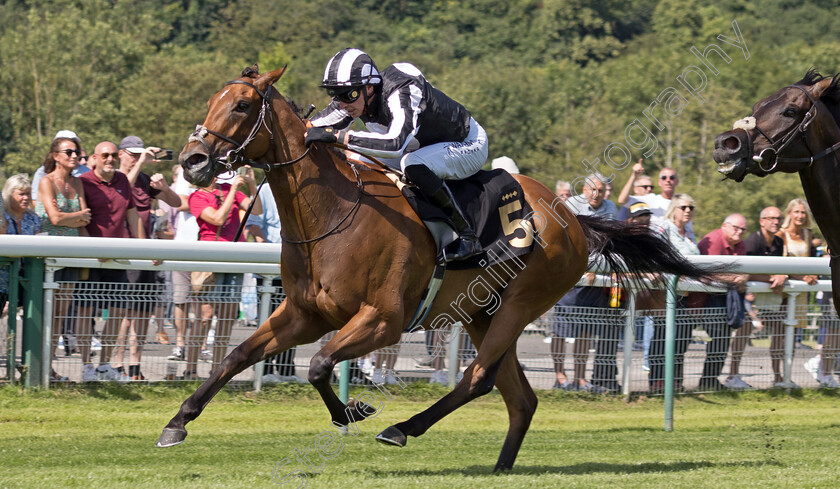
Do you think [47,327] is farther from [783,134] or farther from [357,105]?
[783,134]

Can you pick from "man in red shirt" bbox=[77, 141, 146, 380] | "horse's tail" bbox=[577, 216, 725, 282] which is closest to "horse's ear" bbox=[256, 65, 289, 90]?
"horse's tail" bbox=[577, 216, 725, 282]

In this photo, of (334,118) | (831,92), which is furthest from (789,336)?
(334,118)

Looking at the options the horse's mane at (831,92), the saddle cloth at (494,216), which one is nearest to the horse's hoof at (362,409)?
the saddle cloth at (494,216)

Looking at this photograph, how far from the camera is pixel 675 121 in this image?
148ft

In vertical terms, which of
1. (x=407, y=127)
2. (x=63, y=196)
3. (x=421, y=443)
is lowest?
(x=421, y=443)

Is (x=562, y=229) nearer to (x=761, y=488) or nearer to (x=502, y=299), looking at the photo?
(x=502, y=299)

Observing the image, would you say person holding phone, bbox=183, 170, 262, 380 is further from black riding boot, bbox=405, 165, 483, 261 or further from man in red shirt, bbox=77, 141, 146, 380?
black riding boot, bbox=405, 165, 483, 261

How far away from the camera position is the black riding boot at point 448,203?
5.71 metres

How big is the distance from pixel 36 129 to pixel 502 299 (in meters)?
51.7

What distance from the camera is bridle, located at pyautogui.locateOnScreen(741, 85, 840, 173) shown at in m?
5.82

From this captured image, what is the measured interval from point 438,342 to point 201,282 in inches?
75.7

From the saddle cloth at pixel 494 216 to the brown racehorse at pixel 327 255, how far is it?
0.15 meters

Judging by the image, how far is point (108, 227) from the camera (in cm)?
809

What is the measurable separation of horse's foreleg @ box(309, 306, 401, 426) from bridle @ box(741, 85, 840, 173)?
2.16 meters
